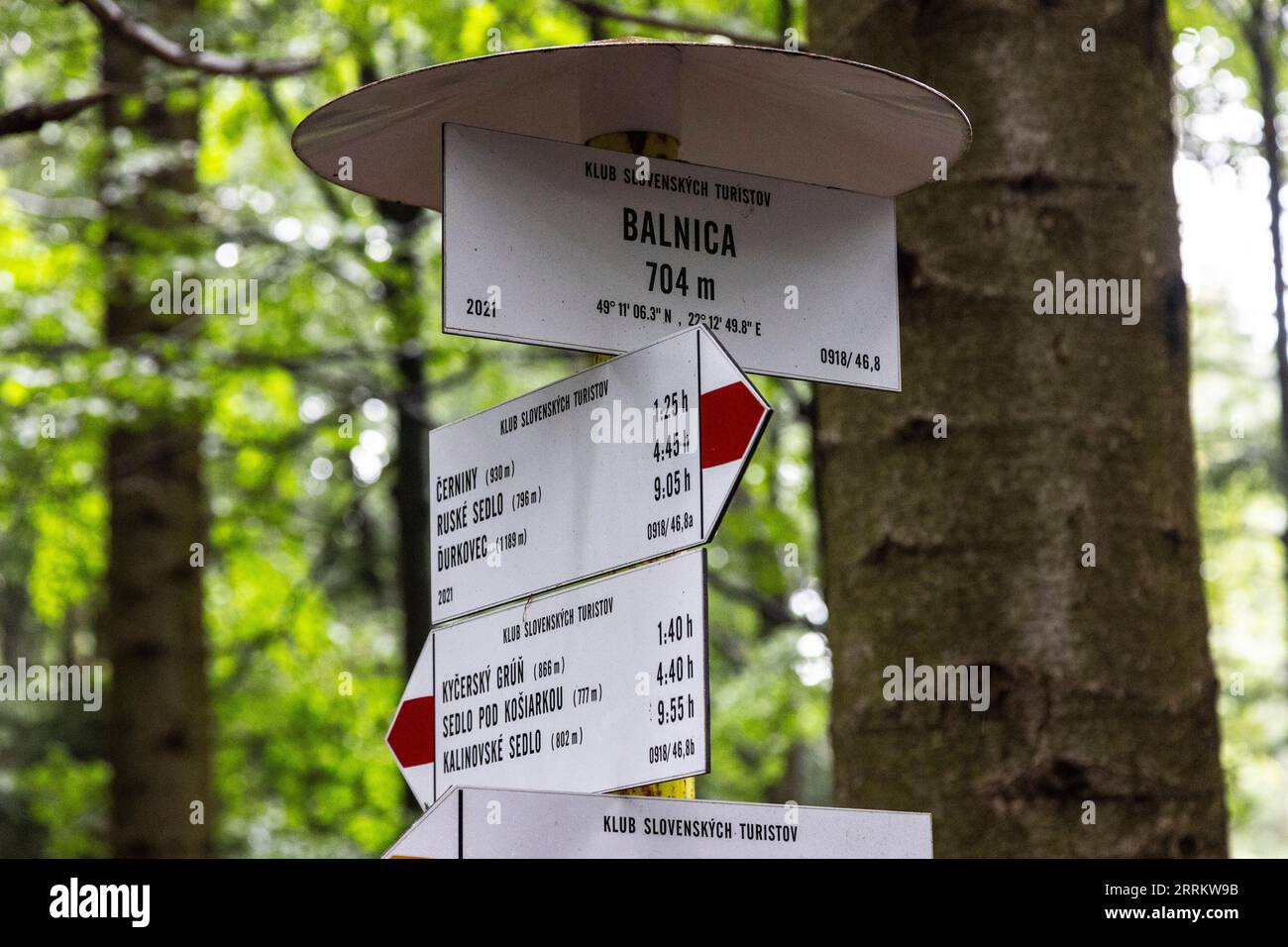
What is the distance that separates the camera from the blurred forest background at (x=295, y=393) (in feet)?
28.3

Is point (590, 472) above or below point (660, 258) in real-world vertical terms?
below

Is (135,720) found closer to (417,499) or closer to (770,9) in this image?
(417,499)

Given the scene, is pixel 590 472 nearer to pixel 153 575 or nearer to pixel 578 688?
pixel 578 688

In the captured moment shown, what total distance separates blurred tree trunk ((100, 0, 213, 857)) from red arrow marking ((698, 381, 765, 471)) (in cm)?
760

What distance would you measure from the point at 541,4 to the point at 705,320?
6416mm

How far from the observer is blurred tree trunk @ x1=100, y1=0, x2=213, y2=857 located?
9.64 metres

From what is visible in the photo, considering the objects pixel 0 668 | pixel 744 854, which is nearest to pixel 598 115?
pixel 744 854

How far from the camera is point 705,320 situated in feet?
8.33

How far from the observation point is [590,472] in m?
2.42

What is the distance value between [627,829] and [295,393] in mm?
12293

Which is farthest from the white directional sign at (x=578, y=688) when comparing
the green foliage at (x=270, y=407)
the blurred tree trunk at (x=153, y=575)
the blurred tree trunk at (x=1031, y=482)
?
the blurred tree trunk at (x=153, y=575)

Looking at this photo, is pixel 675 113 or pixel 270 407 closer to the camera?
pixel 675 113

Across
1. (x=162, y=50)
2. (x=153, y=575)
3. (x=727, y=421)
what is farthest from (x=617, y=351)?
(x=153, y=575)

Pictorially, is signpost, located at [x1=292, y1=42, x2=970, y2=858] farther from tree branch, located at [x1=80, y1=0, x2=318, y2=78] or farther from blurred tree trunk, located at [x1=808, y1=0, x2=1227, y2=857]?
tree branch, located at [x1=80, y1=0, x2=318, y2=78]
